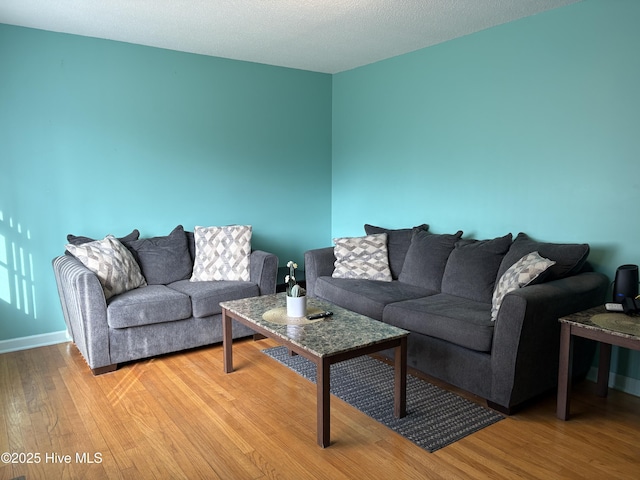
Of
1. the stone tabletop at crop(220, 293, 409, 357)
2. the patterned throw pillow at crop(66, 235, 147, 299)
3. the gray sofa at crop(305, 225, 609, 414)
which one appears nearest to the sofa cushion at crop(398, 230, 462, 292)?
the gray sofa at crop(305, 225, 609, 414)

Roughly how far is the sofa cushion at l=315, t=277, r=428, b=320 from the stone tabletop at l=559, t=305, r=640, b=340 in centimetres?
118

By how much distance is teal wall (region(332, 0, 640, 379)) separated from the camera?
2.92m

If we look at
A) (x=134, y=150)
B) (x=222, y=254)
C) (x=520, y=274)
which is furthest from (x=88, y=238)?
(x=520, y=274)

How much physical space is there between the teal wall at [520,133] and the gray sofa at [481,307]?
0.24 metres

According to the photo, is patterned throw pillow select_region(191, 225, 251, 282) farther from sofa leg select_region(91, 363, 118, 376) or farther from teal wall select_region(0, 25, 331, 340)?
sofa leg select_region(91, 363, 118, 376)

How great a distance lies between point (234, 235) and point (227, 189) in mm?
703

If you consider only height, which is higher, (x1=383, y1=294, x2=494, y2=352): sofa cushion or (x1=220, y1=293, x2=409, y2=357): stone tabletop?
(x1=220, y1=293, x2=409, y2=357): stone tabletop

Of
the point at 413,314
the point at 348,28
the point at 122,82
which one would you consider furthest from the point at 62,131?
the point at 413,314

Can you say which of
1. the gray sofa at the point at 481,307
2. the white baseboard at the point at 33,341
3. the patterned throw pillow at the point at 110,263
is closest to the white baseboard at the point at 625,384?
the gray sofa at the point at 481,307

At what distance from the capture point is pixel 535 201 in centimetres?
338

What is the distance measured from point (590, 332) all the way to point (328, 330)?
53.2 inches

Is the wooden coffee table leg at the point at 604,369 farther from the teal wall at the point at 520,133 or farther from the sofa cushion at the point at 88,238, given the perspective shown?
the sofa cushion at the point at 88,238

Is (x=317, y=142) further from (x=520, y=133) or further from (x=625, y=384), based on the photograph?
(x=625, y=384)

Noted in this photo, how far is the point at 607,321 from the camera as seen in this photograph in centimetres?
246
